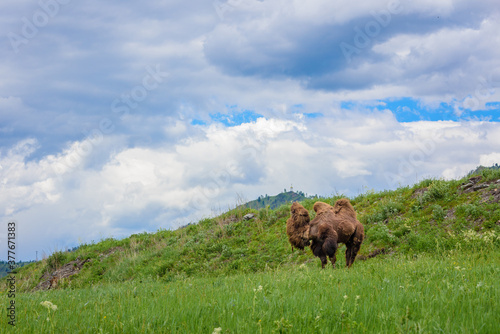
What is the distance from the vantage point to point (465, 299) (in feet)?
16.0

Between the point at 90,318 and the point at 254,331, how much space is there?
2.35m

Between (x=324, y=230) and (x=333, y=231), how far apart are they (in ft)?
0.85

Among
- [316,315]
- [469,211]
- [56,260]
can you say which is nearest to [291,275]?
[316,315]

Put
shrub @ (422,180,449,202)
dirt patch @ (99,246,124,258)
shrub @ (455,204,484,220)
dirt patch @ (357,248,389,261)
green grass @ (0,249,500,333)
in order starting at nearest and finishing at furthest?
green grass @ (0,249,500,333) < shrub @ (455,204,484,220) < dirt patch @ (357,248,389,261) < shrub @ (422,180,449,202) < dirt patch @ (99,246,124,258)

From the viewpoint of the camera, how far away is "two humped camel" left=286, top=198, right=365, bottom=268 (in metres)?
10.3

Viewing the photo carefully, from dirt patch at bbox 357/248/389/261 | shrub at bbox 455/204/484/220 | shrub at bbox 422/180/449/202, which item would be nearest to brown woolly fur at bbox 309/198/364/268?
dirt patch at bbox 357/248/389/261

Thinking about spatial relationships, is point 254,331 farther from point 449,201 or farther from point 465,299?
point 449,201

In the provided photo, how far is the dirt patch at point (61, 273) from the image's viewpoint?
23625 mm

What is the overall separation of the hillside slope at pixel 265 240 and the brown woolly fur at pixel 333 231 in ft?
6.55

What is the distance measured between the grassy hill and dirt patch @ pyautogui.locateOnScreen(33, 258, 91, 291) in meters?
0.13

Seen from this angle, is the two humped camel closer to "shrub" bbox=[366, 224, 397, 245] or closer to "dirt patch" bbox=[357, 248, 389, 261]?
"dirt patch" bbox=[357, 248, 389, 261]

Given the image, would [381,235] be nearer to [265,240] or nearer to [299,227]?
[299,227]

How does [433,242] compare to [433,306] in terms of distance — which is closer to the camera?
[433,306]

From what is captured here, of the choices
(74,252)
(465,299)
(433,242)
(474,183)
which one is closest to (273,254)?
(433,242)
